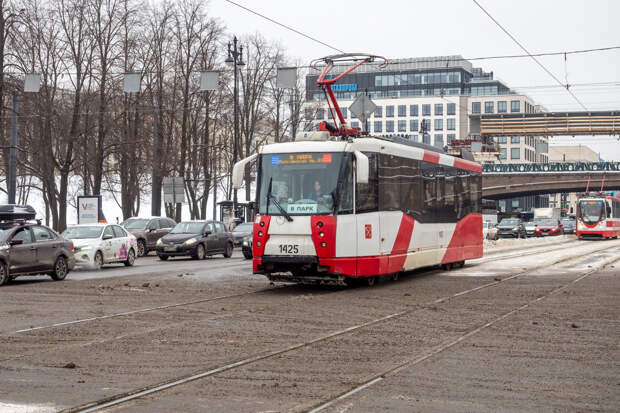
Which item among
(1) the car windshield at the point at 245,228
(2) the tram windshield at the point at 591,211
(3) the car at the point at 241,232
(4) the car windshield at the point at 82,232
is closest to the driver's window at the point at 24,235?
(4) the car windshield at the point at 82,232

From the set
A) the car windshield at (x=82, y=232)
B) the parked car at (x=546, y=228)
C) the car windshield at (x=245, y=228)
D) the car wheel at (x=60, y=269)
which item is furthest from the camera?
the parked car at (x=546, y=228)

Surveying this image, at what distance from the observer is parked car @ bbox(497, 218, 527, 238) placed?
69.0 m

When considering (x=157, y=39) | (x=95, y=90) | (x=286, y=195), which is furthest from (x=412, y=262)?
(x=157, y=39)

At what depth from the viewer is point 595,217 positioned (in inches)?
2461

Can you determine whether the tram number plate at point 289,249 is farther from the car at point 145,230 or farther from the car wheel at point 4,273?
the car at point 145,230

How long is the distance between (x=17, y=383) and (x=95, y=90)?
127ft

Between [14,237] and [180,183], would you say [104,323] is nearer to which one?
[14,237]

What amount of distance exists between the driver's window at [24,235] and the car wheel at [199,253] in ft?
40.9

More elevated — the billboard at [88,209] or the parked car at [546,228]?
the billboard at [88,209]

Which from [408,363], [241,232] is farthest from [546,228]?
[408,363]

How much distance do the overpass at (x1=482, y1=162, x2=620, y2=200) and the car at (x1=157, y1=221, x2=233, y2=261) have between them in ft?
202

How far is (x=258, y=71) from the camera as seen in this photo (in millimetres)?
59219

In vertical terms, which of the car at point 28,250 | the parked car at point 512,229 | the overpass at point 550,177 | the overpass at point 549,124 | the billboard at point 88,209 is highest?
the overpass at point 549,124

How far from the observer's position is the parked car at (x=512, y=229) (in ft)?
226
